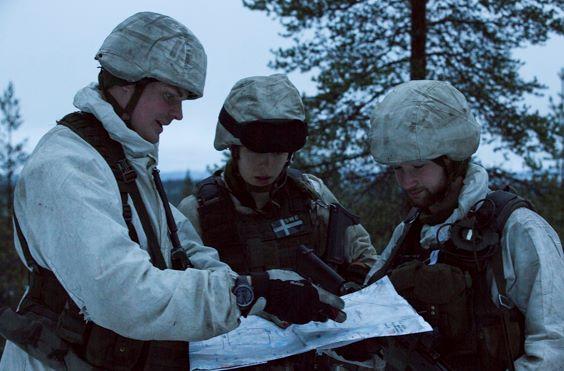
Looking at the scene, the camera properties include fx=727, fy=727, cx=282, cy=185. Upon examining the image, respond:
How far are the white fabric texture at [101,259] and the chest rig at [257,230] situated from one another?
56.7 inches

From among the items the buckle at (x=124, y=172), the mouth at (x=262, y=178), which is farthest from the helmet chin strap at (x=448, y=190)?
the buckle at (x=124, y=172)

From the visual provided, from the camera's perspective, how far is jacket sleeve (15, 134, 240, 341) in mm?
2625

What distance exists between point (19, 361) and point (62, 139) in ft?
3.19

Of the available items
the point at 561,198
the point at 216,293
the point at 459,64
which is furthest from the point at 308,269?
the point at 561,198

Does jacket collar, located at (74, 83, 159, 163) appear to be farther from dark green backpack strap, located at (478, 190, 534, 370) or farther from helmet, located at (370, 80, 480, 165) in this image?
dark green backpack strap, located at (478, 190, 534, 370)

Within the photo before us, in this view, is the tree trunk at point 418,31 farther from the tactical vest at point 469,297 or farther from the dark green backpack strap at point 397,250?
the tactical vest at point 469,297

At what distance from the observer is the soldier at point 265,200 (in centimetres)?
431

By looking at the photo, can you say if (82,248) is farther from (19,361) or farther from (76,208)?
(19,361)

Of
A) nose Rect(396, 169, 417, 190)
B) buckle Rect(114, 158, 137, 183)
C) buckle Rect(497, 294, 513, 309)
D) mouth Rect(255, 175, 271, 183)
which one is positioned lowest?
buckle Rect(497, 294, 513, 309)

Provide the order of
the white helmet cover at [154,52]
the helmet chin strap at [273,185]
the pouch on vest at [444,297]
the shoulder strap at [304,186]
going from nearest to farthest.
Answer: the white helmet cover at [154,52] < the pouch on vest at [444,297] < the helmet chin strap at [273,185] < the shoulder strap at [304,186]

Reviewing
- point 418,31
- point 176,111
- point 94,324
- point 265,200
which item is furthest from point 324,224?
point 418,31

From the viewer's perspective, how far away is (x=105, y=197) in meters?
2.79

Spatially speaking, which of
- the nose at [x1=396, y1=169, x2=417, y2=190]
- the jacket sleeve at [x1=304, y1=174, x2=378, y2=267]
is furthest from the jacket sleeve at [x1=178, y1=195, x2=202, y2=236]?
the nose at [x1=396, y1=169, x2=417, y2=190]

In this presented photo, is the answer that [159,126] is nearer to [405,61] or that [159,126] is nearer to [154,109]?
[154,109]
